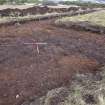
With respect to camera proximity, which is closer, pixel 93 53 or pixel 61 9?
pixel 93 53

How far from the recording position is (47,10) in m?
19.3

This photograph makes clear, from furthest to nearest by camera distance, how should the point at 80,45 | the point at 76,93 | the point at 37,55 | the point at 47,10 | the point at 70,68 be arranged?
the point at 47,10
the point at 80,45
the point at 37,55
the point at 70,68
the point at 76,93

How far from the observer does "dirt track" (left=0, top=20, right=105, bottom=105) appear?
19.1 ft

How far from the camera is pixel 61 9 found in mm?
19484

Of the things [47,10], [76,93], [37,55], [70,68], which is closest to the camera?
[76,93]

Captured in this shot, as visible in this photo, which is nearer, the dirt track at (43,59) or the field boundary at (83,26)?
the dirt track at (43,59)

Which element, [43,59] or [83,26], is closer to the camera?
[43,59]

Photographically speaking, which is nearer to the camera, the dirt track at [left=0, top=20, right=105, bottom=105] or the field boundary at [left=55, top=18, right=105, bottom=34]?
the dirt track at [left=0, top=20, right=105, bottom=105]

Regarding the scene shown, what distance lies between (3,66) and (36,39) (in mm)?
2675

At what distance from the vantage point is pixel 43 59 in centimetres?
753

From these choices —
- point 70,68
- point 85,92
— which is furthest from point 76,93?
point 70,68

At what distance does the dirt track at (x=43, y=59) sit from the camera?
5816mm

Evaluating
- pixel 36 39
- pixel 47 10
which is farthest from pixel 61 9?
pixel 36 39

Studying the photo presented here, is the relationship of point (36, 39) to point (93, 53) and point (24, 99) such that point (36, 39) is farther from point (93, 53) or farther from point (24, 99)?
point (24, 99)
